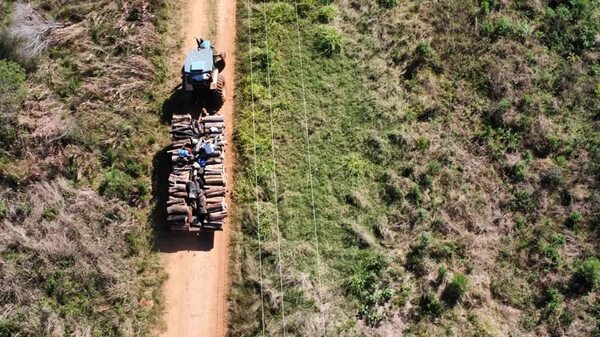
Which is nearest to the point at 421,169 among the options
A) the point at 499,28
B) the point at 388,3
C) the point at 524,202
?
the point at 524,202

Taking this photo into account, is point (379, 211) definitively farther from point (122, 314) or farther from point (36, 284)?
point (36, 284)

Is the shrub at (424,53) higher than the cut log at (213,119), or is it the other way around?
the shrub at (424,53)

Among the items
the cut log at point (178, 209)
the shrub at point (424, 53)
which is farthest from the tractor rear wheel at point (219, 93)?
the shrub at point (424, 53)

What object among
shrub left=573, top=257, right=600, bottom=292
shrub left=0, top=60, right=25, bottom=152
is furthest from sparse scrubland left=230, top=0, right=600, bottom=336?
shrub left=0, top=60, right=25, bottom=152

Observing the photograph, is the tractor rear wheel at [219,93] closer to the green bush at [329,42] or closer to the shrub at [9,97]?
the green bush at [329,42]

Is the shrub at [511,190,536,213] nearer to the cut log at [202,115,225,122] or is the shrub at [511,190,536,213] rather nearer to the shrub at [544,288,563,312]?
the shrub at [544,288,563,312]
